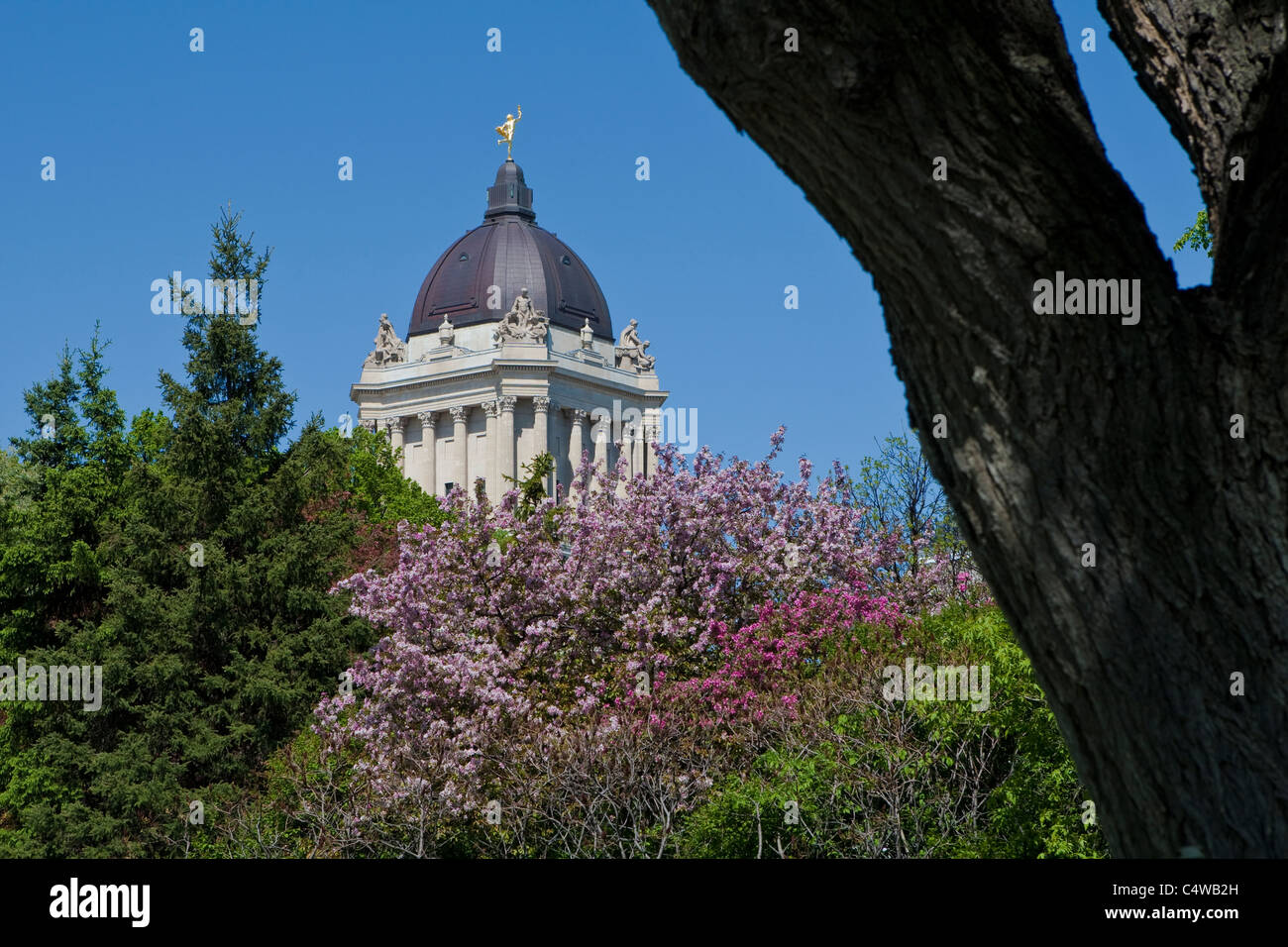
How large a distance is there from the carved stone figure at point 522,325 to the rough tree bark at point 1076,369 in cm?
9869

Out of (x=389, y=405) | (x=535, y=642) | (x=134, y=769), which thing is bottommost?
(x=134, y=769)

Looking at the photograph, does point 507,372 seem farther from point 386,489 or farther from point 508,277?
point 386,489

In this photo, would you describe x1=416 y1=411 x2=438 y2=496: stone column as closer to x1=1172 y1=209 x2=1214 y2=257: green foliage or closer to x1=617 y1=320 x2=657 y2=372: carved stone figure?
x1=617 y1=320 x2=657 y2=372: carved stone figure

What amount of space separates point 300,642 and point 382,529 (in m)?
10.00

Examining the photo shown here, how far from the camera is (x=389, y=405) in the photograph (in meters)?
106

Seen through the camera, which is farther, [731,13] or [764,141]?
[764,141]

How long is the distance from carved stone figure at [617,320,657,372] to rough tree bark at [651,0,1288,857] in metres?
105

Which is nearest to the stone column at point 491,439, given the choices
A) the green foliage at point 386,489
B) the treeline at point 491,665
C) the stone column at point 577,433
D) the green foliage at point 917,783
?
the stone column at point 577,433

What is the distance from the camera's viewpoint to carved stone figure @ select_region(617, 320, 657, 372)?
108 m

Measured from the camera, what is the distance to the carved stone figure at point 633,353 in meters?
108

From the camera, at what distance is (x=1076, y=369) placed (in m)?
3.57

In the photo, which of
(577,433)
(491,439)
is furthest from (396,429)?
(577,433)

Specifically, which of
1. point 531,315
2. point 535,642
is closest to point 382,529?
point 535,642

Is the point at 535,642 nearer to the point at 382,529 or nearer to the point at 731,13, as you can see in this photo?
the point at 382,529
